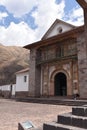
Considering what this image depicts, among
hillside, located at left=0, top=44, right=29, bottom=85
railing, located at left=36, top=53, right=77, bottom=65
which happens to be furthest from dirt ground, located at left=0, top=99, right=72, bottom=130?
hillside, located at left=0, top=44, right=29, bottom=85

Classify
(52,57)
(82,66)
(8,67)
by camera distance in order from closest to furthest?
(82,66), (52,57), (8,67)

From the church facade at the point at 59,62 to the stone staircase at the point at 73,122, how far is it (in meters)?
11.2

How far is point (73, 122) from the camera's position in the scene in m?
4.88

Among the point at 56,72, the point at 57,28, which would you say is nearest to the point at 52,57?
the point at 56,72

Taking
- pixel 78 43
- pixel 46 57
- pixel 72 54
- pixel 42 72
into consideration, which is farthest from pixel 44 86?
pixel 78 43

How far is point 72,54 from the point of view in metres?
18.2

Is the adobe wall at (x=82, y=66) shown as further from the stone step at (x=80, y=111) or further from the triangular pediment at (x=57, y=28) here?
the stone step at (x=80, y=111)

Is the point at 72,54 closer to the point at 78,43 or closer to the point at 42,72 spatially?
the point at 78,43

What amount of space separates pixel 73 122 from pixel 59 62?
48.3 feet

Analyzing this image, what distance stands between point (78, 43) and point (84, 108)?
42.0 feet

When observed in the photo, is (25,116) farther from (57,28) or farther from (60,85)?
(57,28)

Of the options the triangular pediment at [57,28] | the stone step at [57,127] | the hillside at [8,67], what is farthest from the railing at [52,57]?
the hillside at [8,67]

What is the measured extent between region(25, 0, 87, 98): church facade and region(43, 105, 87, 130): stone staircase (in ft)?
36.7

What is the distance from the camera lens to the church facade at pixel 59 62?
17047 millimetres
